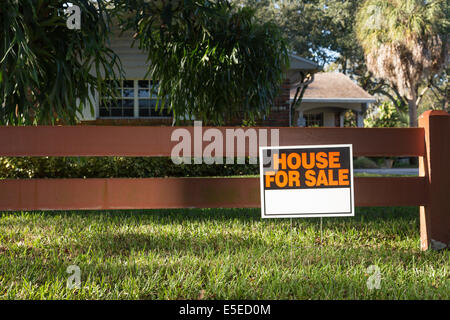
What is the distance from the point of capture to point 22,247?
399cm

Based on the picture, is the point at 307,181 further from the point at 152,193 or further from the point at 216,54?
the point at 216,54

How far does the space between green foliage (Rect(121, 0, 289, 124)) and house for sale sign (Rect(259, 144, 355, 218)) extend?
2962 mm

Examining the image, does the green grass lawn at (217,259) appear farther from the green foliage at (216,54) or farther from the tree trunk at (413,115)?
the tree trunk at (413,115)

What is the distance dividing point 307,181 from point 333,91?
17.9 meters

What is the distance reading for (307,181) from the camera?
127 inches

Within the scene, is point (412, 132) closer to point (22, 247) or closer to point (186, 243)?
point (186, 243)

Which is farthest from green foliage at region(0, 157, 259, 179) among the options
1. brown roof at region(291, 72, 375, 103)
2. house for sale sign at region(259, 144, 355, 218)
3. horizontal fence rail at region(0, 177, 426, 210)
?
brown roof at region(291, 72, 375, 103)

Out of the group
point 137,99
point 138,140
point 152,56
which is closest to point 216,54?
point 152,56

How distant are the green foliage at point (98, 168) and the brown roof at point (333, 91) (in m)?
9.53

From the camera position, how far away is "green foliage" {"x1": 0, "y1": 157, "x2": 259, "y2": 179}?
9703 millimetres

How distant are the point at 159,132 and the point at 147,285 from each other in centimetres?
131

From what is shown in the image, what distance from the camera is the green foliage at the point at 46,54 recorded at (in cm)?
439

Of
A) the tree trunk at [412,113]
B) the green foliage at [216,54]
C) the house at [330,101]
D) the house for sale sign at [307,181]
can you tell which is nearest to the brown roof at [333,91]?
the house at [330,101]
